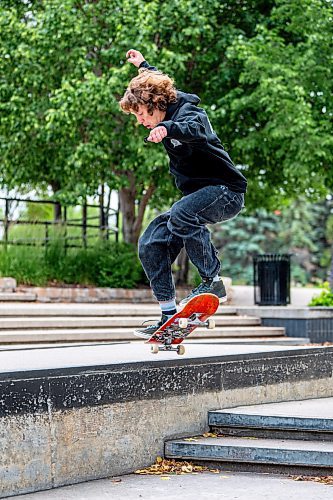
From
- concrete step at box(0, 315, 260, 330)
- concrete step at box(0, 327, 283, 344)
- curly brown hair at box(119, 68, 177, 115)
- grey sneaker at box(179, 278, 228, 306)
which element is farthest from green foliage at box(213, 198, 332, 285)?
curly brown hair at box(119, 68, 177, 115)

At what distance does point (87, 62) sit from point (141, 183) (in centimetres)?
348

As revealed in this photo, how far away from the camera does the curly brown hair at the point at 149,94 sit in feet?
19.5

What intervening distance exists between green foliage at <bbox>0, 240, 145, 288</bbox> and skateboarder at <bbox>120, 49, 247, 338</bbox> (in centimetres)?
1074

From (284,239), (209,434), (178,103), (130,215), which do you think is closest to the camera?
(178,103)

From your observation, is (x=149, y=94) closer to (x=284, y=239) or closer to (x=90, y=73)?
(x=90, y=73)

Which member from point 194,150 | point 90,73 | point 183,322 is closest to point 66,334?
point 183,322

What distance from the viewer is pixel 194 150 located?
238 inches

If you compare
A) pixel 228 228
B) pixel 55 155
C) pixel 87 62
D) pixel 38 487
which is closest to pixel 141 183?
pixel 55 155

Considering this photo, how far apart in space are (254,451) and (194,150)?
2.17 meters

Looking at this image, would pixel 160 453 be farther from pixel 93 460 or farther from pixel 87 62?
pixel 87 62

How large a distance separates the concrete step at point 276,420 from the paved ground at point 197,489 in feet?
1.62

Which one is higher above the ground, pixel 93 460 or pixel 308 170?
pixel 308 170

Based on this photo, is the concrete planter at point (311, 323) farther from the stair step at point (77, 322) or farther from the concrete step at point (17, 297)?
the concrete step at point (17, 297)

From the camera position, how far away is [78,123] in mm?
16719
